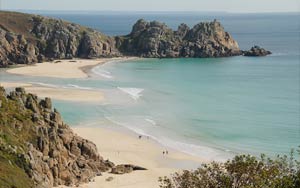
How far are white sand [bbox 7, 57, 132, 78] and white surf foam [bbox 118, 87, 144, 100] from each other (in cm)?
2135

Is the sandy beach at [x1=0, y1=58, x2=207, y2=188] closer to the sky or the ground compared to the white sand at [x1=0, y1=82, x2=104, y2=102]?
closer to the sky

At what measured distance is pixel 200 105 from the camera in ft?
280

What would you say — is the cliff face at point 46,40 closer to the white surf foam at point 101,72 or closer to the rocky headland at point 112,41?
the rocky headland at point 112,41

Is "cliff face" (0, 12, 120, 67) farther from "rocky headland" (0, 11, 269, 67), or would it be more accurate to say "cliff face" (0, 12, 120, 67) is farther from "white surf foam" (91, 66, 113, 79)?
"white surf foam" (91, 66, 113, 79)

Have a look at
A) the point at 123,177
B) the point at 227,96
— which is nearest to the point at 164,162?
the point at 123,177

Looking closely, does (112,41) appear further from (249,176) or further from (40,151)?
(249,176)

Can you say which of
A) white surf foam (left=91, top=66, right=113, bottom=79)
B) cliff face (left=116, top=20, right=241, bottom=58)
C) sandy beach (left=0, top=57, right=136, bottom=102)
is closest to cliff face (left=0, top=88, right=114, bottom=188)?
sandy beach (left=0, top=57, right=136, bottom=102)

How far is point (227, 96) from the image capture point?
95.2m

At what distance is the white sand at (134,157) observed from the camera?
156ft

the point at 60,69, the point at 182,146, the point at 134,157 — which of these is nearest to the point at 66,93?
the point at 60,69

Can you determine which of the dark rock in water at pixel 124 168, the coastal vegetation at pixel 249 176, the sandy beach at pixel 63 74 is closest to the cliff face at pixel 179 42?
the sandy beach at pixel 63 74

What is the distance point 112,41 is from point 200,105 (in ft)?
273

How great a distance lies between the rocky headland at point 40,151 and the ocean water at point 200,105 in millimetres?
13711

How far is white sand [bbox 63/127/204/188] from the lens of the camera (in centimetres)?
4756
